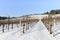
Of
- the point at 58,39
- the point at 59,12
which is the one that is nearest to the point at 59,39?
the point at 58,39

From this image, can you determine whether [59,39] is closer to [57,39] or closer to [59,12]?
[57,39]

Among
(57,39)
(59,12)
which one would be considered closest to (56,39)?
(57,39)

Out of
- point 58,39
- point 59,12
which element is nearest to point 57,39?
point 58,39

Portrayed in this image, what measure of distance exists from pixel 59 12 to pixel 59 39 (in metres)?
70.8

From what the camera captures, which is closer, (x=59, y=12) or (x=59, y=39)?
(x=59, y=39)

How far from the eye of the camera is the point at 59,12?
8081cm

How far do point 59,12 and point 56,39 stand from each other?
→ 70.8m

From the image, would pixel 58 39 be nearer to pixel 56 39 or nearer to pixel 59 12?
pixel 56 39

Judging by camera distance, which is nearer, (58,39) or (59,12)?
(58,39)

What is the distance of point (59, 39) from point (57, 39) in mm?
119

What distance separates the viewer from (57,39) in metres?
11.1

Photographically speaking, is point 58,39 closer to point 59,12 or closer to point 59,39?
point 59,39

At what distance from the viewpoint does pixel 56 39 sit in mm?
11031

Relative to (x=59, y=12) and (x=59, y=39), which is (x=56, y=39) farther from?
(x=59, y=12)
